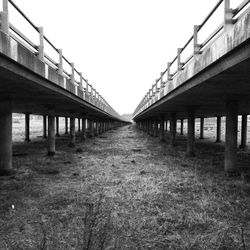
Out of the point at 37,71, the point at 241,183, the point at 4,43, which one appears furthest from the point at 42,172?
the point at 241,183

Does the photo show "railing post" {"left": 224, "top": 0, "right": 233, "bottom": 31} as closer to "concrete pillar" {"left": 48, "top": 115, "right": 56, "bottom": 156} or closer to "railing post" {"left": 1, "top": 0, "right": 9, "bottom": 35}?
"railing post" {"left": 1, "top": 0, "right": 9, "bottom": 35}

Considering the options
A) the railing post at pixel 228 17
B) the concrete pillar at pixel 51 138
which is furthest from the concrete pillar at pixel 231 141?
the concrete pillar at pixel 51 138

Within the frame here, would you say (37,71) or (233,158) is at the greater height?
(37,71)

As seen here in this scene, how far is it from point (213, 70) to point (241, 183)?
12.8ft

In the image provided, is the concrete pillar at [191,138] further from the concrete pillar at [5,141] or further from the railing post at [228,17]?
the railing post at [228,17]

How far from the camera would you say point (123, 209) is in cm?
695

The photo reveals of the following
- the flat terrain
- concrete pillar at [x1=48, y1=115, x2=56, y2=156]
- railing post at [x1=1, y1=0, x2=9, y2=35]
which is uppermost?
railing post at [x1=1, y1=0, x2=9, y2=35]

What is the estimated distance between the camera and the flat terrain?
16.9ft

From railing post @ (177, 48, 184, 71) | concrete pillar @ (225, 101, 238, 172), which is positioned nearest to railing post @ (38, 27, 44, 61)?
railing post @ (177, 48, 184, 71)

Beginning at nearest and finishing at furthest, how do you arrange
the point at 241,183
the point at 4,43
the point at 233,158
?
the point at 4,43
the point at 241,183
the point at 233,158

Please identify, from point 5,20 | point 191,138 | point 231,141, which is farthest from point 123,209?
point 191,138

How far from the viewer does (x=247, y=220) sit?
247 inches

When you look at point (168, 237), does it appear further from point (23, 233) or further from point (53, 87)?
point (53, 87)

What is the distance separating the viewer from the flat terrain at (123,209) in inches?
203
